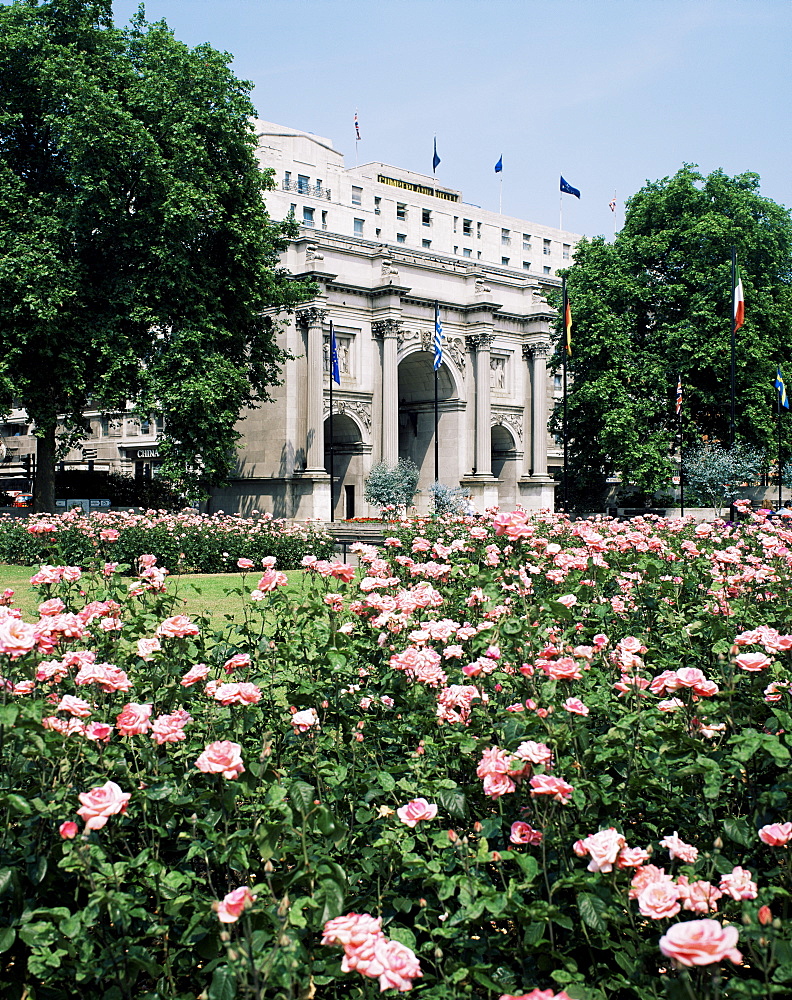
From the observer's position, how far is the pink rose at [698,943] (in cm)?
200

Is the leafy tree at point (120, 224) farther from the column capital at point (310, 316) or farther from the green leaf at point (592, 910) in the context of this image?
the green leaf at point (592, 910)

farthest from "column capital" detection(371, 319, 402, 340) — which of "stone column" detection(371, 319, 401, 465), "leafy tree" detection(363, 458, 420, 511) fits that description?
"leafy tree" detection(363, 458, 420, 511)

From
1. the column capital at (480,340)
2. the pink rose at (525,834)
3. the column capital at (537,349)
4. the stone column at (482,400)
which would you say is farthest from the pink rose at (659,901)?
the column capital at (537,349)

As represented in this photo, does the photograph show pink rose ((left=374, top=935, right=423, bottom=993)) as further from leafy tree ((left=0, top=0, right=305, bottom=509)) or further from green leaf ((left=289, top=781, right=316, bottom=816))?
leafy tree ((left=0, top=0, right=305, bottom=509))

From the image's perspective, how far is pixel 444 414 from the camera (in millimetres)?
49094

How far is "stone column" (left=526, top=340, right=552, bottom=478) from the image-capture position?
2058 inches

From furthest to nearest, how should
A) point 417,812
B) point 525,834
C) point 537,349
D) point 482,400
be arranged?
point 537,349, point 482,400, point 525,834, point 417,812

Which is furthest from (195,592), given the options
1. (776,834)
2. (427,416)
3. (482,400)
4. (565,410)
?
(427,416)

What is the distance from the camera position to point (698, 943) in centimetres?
203

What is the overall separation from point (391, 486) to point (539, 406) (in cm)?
1581

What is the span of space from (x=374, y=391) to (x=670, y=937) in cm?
4284

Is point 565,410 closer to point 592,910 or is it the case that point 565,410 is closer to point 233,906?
point 592,910

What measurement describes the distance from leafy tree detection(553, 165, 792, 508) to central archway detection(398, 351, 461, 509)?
293 inches

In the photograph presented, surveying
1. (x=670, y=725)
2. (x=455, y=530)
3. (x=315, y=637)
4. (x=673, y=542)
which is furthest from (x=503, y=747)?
(x=455, y=530)
